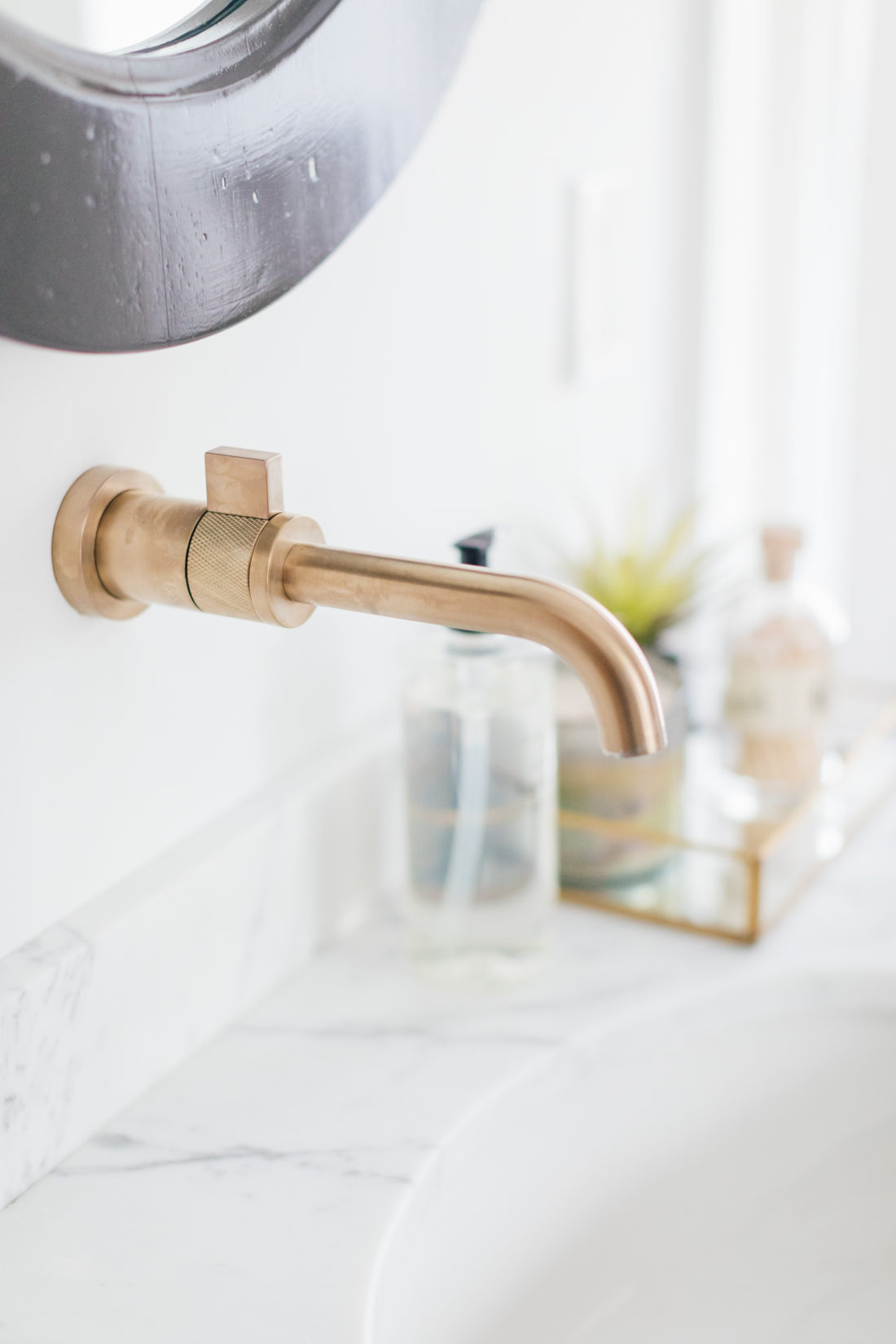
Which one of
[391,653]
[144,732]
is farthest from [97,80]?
[391,653]

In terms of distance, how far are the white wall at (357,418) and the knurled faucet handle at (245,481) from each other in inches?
2.8

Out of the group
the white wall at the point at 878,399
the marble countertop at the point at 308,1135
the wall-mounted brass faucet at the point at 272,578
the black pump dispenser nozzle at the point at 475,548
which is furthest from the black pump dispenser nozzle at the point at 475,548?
the white wall at the point at 878,399

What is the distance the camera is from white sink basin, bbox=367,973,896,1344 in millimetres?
565

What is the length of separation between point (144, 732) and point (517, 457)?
1.09 feet

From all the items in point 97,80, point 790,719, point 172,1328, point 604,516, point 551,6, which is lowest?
point 172,1328

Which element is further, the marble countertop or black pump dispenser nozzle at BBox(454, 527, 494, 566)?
black pump dispenser nozzle at BBox(454, 527, 494, 566)

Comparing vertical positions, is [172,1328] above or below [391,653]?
below

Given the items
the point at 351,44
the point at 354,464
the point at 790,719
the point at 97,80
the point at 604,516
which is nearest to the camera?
the point at 97,80

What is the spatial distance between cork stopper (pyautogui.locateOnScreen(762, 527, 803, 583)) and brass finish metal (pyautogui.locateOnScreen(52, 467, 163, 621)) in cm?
40

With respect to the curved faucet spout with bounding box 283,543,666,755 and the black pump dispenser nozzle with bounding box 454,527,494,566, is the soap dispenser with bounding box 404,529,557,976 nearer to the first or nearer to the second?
the black pump dispenser nozzle with bounding box 454,527,494,566

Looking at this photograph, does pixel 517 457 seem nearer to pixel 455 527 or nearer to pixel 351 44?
pixel 455 527

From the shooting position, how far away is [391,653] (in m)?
0.75

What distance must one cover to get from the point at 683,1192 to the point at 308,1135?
0.59 feet

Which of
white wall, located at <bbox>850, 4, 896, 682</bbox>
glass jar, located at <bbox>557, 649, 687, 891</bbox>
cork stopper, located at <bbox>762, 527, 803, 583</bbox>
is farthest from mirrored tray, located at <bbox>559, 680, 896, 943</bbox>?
white wall, located at <bbox>850, 4, 896, 682</bbox>
